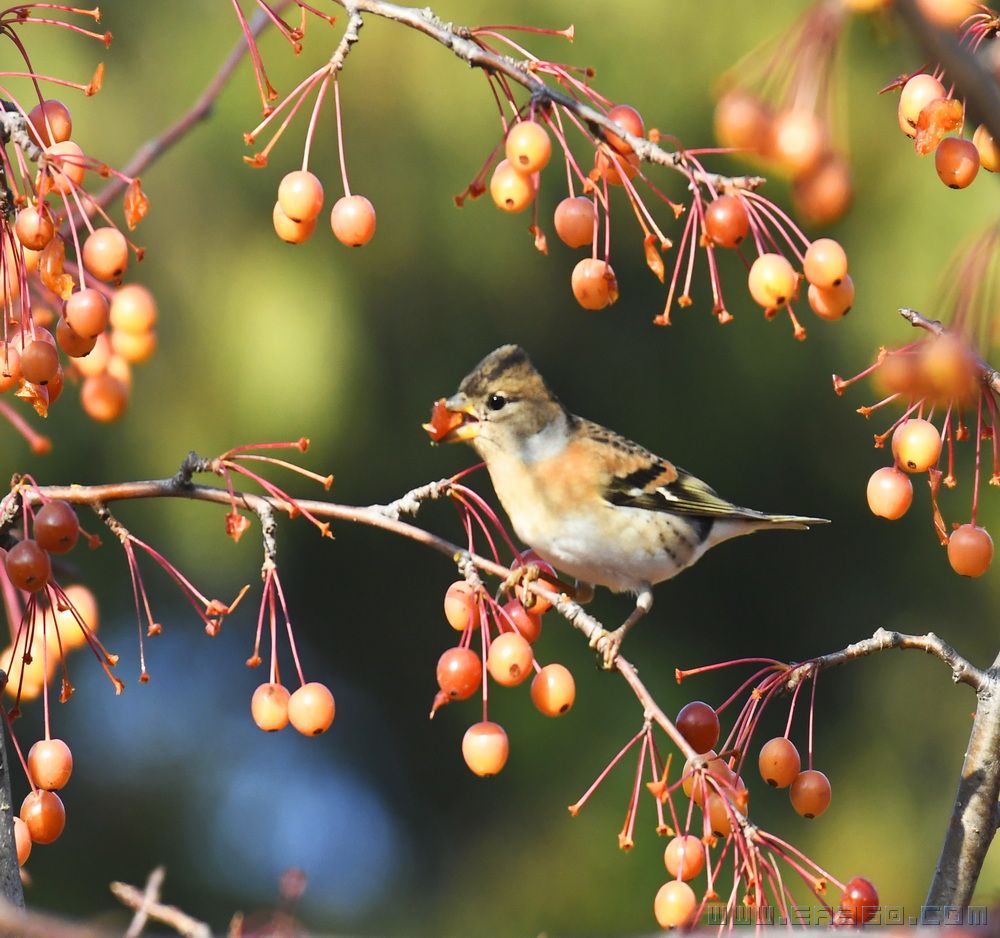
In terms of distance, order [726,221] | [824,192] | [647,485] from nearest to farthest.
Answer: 1. [824,192]
2. [726,221]
3. [647,485]

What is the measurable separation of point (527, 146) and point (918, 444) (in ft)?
1.76

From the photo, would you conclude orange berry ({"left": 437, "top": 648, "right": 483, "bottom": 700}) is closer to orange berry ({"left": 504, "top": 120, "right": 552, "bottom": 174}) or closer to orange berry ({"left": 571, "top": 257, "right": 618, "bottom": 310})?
orange berry ({"left": 571, "top": 257, "right": 618, "bottom": 310})

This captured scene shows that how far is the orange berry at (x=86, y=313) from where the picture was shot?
129cm

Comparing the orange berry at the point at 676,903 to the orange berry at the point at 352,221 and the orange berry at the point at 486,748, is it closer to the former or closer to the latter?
the orange berry at the point at 486,748

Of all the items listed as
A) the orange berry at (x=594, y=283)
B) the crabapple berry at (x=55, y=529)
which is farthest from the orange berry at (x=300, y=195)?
the crabapple berry at (x=55, y=529)

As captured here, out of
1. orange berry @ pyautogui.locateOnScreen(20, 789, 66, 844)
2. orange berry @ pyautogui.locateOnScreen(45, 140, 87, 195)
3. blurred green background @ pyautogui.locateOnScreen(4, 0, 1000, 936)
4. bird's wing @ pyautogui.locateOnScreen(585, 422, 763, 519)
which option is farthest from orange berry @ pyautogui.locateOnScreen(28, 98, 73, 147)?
blurred green background @ pyautogui.locateOnScreen(4, 0, 1000, 936)

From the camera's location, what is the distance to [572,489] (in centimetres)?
231

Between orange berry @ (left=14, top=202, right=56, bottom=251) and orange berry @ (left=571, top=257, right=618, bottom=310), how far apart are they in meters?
0.50

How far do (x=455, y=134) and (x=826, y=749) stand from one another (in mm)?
2631

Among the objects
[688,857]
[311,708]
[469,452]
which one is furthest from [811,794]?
[469,452]

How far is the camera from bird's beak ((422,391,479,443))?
1.94 meters

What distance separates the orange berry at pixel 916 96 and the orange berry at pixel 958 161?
116 millimetres

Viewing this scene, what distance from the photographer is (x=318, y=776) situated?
6.62m

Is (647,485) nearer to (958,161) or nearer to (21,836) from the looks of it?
(958,161)
